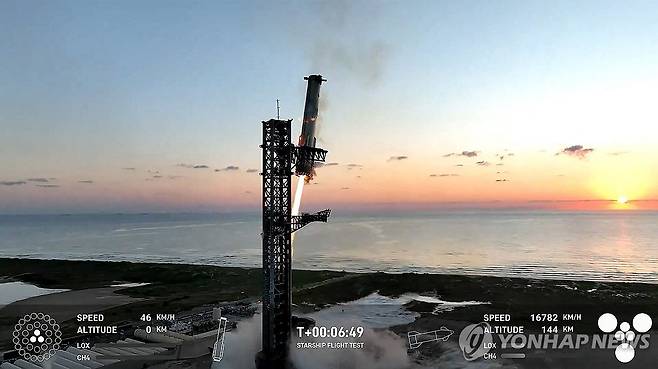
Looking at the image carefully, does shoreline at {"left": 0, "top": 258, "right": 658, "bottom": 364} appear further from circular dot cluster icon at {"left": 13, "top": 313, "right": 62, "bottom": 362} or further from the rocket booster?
the rocket booster

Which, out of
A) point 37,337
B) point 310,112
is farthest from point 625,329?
point 37,337

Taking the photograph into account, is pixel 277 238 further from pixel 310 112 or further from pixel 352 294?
pixel 352 294

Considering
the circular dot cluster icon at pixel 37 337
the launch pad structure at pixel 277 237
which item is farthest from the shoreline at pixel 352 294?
the launch pad structure at pixel 277 237

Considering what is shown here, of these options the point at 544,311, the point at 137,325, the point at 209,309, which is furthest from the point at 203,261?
the point at 544,311

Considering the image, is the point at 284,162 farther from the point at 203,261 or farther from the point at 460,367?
the point at 203,261

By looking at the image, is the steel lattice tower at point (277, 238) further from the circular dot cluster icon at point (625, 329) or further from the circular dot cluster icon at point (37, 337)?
the circular dot cluster icon at point (625, 329)

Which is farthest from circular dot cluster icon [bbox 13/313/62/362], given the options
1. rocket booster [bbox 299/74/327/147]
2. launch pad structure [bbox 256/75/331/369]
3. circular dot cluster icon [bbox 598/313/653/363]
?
circular dot cluster icon [bbox 598/313/653/363]

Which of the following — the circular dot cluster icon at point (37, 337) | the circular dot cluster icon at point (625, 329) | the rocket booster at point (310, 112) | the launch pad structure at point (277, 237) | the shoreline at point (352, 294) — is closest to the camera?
the launch pad structure at point (277, 237)
